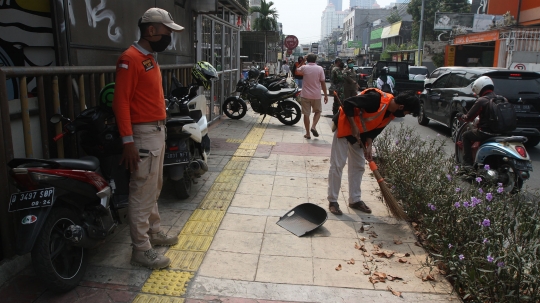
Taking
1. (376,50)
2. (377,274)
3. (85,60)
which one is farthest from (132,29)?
(376,50)

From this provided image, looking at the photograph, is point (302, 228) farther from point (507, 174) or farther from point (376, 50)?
point (376, 50)

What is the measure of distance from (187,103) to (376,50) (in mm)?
71787

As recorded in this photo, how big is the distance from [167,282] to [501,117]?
503 cm

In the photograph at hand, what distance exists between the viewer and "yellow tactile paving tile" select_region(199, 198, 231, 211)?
5.06 m

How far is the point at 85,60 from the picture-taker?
4500 mm

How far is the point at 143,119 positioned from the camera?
3393 mm

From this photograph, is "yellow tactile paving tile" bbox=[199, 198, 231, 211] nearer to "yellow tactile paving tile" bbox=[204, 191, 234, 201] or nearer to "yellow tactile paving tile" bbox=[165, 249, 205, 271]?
"yellow tactile paving tile" bbox=[204, 191, 234, 201]

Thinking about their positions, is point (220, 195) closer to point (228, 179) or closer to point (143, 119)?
point (228, 179)

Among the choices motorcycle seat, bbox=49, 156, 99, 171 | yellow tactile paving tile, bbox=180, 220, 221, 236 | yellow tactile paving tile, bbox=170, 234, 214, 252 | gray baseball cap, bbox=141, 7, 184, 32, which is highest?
gray baseball cap, bbox=141, 7, 184, 32

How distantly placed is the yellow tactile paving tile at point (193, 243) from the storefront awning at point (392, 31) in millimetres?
59109

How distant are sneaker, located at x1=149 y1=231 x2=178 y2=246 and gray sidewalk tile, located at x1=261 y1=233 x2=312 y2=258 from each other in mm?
861

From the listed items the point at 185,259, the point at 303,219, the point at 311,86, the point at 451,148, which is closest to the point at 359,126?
the point at 303,219

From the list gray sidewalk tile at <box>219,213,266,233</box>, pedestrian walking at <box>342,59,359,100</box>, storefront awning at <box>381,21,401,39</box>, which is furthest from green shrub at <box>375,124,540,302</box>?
storefront awning at <box>381,21,401,39</box>

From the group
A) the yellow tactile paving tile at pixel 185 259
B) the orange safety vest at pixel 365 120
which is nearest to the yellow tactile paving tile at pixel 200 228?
the yellow tactile paving tile at pixel 185 259
